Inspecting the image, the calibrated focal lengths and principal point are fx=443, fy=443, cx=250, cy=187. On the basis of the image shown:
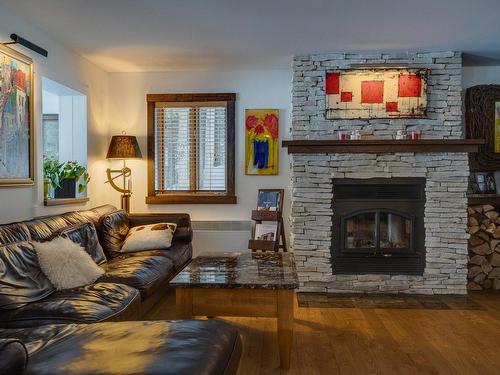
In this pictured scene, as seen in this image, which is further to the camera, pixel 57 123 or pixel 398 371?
pixel 57 123

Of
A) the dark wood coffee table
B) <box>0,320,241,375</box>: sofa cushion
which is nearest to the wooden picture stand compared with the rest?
the dark wood coffee table

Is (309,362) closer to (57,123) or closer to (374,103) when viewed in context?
(374,103)

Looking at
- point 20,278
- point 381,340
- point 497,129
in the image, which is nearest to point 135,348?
point 20,278

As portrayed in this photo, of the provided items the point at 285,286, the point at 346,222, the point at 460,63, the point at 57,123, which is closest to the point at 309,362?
the point at 285,286

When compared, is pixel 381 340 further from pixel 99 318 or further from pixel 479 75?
pixel 479 75

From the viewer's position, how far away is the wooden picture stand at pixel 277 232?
458 centimetres

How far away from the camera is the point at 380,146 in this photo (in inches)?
165

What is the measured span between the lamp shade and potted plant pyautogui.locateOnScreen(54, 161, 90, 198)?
45 cm

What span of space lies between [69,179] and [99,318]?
2.37 meters

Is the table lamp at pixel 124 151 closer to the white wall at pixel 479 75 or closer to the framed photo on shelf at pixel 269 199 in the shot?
the framed photo on shelf at pixel 269 199

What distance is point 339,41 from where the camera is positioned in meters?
4.03

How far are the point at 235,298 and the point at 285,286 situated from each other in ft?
1.04

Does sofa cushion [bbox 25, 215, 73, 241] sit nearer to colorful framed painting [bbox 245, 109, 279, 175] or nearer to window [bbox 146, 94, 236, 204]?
window [bbox 146, 94, 236, 204]

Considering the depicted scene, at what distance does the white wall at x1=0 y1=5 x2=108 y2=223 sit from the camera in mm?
3346
